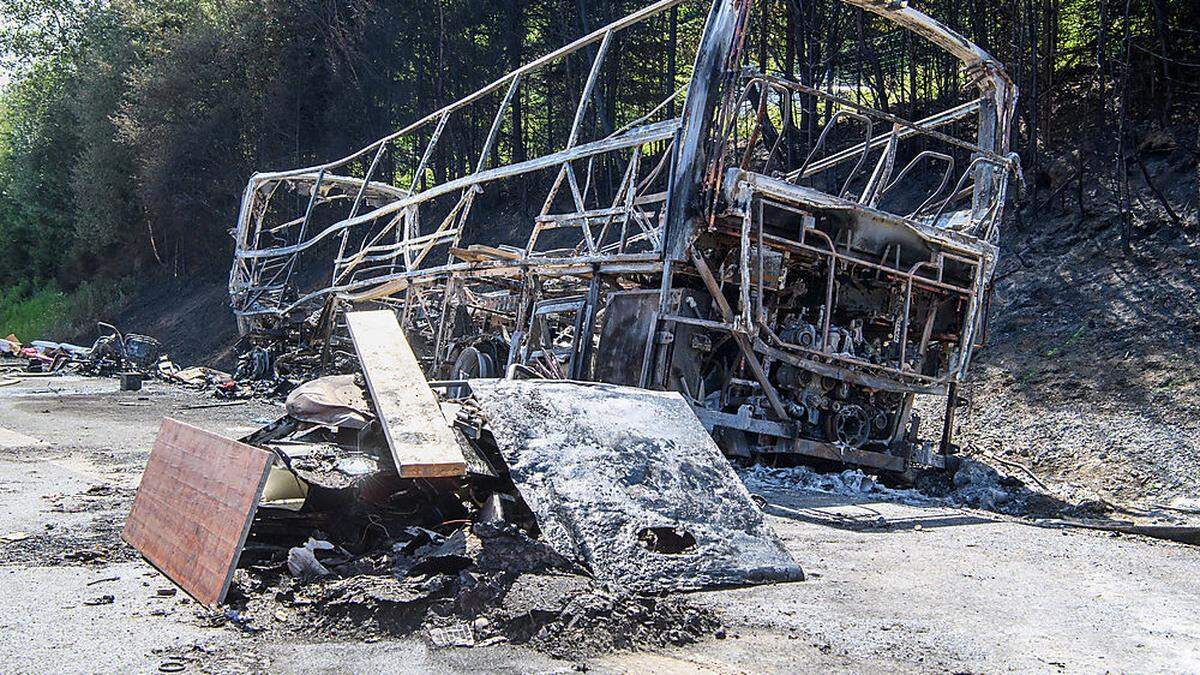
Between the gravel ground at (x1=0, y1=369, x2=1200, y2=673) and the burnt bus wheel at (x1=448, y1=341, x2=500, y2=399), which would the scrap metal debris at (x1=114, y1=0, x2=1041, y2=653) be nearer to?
the burnt bus wheel at (x1=448, y1=341, x2=500, y2=399)

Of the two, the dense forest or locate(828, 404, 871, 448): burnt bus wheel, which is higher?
the dense forest

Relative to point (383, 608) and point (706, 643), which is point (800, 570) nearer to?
point (706, 643)

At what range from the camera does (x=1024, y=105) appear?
48.5ft

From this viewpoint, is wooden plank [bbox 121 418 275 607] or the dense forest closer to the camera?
wooden plank [bbox 121 418 275 607]

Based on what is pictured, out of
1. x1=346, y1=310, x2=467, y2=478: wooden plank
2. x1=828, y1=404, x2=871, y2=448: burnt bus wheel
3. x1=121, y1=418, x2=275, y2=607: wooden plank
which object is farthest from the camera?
x1=828, y1=404, x2=871, y2=448: burnt bus wheel

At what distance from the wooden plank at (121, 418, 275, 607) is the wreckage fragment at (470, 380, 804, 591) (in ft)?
4.37

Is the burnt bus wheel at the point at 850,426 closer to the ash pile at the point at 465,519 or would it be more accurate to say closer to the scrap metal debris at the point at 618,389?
the scrap metal debris at the point at 618,389

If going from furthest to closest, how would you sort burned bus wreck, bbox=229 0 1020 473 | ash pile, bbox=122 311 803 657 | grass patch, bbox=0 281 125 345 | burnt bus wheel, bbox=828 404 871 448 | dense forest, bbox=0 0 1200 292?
grass patch, bbox=0 281 125 345 → dense forest, bbox=0 0 1200 292 → burnt bus wheel, bbox=828 404 871 448 → burned bus wreck, bbox=229 0 1020 473 → ash pile, bbox=122 311 803 657

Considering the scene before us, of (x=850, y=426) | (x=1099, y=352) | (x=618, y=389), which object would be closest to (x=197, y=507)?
(x=618, y=389)

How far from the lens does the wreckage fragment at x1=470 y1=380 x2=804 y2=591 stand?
4.49 metres

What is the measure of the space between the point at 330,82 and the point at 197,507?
29586 mm

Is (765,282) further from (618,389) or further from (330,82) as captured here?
(330,82)

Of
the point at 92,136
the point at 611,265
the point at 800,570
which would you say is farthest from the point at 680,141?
the point at 92,136

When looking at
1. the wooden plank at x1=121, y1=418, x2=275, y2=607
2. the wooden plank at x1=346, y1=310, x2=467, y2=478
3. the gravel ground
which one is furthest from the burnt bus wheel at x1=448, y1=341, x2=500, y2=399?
the wooden plank at x1=121, y1=418, x2=275, y2=607
